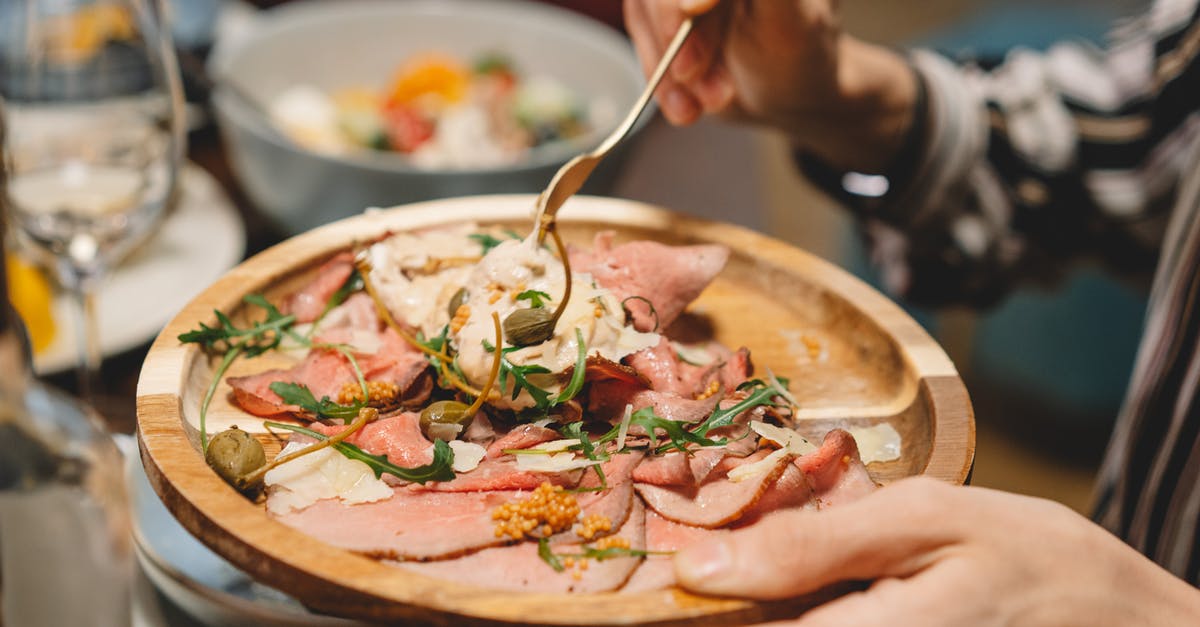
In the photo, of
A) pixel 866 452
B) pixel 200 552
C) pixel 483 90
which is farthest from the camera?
pixel 483 90

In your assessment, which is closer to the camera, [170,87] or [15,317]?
[15,317]

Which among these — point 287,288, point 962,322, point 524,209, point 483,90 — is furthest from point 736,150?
point 287,288

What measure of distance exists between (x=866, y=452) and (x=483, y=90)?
192 cm

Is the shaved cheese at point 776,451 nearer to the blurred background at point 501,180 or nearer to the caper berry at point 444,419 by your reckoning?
the caper berry at point 444,419

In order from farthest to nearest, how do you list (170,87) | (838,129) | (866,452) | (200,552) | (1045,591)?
1. (838,129)
2. (170,87)
3. (200,552)
4. (866,452)
5. (1045,591)

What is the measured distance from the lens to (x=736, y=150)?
10.5ft

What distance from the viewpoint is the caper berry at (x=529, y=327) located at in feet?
3.96

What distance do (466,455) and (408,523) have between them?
13cm

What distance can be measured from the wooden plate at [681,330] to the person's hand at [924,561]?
49mm

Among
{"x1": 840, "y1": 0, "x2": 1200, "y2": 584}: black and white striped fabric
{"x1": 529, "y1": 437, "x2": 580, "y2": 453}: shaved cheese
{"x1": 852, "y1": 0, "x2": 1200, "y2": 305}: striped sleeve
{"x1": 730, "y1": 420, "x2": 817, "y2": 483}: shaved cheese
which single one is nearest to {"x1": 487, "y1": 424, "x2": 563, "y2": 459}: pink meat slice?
{"x1": 529, "y1": 437, "x2": 580, "y2": 453}: shaved cheese

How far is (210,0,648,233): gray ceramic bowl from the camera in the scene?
2.22 meters

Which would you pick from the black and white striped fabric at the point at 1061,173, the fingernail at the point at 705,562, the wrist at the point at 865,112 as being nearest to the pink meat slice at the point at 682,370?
the fingernail at the point at 705,562

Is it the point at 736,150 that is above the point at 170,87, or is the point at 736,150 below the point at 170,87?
below

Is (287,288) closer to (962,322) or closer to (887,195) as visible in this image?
(887,195)
